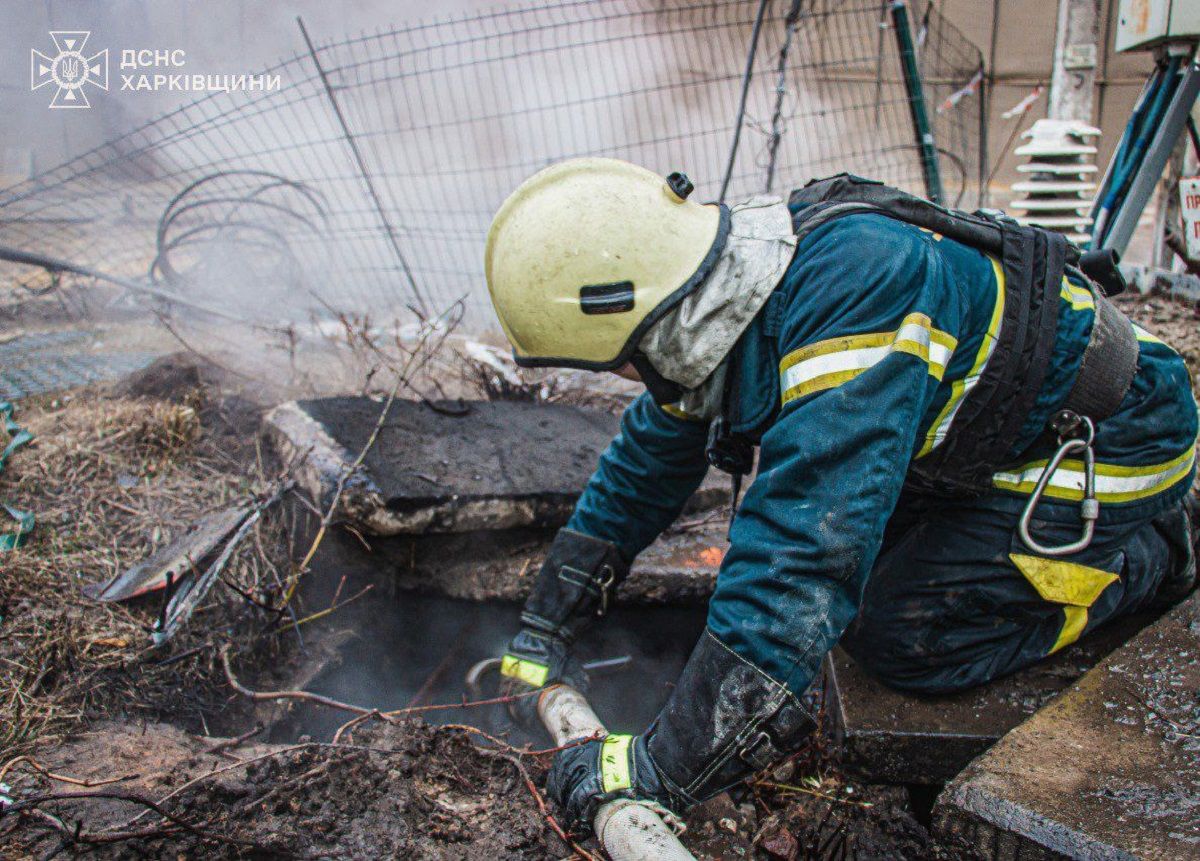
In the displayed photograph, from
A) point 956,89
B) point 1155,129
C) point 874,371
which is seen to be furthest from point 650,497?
point 956,89

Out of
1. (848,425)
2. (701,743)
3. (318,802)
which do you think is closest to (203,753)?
(318,802)

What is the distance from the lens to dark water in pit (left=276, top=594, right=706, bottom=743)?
3.04m

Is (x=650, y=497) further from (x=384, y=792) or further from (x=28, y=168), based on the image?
(x=28, y=168)

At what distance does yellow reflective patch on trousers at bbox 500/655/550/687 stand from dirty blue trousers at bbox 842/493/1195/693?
1.00 m

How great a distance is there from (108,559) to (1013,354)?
2.96 meters

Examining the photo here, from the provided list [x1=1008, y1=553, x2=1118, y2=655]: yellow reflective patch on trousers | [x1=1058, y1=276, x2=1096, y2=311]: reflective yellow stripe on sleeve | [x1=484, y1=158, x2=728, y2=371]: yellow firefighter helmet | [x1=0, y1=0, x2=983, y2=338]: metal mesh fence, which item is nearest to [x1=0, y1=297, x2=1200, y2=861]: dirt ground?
[x1=1008, y1=553, x2=1118, y2=655]: yellow reflective patch on trousers

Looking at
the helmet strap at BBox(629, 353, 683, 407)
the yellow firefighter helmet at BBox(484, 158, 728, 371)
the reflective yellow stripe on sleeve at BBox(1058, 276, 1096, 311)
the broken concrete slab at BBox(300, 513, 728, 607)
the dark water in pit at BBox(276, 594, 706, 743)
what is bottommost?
the dark water in pit at BBox(276, 594, 706, 743)

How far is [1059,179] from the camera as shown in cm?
495

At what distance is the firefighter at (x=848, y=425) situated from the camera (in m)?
1.80

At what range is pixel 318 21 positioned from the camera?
934cm

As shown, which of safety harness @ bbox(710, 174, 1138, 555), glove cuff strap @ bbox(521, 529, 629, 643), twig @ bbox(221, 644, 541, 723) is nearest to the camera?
safety harness @ bbox(710, 174, 1138, 555)

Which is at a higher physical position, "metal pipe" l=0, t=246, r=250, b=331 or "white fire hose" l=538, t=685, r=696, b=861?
"metal pipe" l=0, t=246, r=250, b=331

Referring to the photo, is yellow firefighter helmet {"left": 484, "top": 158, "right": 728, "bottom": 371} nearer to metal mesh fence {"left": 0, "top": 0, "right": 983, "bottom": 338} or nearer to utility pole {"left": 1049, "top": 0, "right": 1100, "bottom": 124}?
metal mesh fence {"left": 0, "top": 0, "right": 983, "bottom": 338}

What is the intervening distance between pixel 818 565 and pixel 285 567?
2.10 metres
